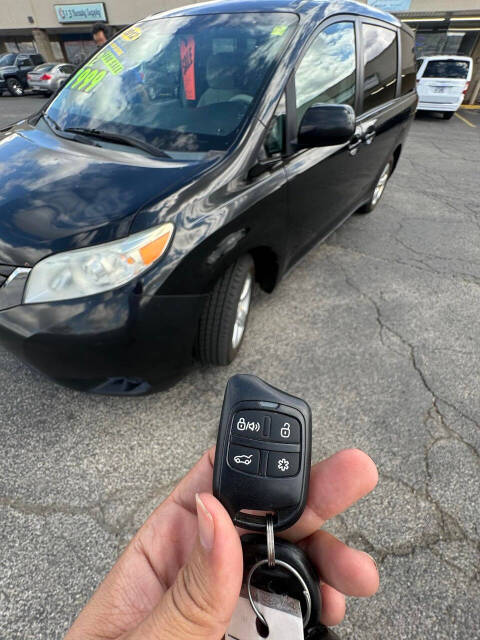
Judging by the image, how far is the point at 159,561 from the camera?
86 cm

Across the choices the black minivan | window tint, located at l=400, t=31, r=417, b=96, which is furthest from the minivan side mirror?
window tint, located at l=400, t=31, r=417, b=96

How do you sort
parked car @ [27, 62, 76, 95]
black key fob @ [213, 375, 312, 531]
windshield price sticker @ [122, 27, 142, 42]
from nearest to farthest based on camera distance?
black key fob @ [213, 375, 312, 531], windshield price sticker @ [122, 27, 142, 42], parked car @ [27, 62, 76, 95]

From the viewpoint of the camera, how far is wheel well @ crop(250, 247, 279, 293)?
194 centimetres

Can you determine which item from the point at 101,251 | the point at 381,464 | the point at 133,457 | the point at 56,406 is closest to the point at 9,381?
the point at 56,406

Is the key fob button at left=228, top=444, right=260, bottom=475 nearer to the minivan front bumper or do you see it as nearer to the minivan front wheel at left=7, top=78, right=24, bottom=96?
the minivan front bumper

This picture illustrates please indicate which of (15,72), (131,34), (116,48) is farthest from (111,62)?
(15,72)

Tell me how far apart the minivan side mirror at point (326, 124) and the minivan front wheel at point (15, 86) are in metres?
17.9

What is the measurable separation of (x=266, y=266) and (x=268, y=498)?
1542 millimetres

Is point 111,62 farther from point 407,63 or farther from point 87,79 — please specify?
point 407,63

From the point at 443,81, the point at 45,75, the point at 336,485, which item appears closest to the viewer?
the point at 336,485

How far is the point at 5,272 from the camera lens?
133cm

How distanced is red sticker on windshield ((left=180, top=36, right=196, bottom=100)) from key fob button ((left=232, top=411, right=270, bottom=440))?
1.76 metres

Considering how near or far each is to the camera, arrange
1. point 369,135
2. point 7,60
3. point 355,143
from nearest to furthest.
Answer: point 355,143, point 369,135, point 7,60

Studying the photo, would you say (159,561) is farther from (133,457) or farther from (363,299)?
(363,299)
